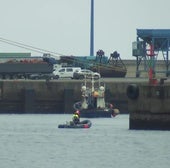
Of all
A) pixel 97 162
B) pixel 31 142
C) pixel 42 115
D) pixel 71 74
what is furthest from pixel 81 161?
pixel 71 74

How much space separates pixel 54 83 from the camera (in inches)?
5143

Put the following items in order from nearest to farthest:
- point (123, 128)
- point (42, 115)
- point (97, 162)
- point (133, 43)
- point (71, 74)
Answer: point (97, 162) < point (123, 128) < point (42, 115) < point (71, 74) < point (133, 43)

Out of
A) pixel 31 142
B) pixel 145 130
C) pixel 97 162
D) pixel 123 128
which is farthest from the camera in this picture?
pixel 123 128

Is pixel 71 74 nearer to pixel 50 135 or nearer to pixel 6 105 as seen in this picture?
pixel 6 105

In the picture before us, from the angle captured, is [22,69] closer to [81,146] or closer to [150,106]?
[150,106]

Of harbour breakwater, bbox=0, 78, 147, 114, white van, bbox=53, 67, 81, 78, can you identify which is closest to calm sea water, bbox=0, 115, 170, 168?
harbour breakwater, bbox=0, 78, 147, 114

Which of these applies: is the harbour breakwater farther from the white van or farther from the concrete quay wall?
the concrete quay wall

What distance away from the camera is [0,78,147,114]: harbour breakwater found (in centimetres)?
12900

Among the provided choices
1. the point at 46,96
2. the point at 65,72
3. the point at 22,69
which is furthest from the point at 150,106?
the point at 65,72

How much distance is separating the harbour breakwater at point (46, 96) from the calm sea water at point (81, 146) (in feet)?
71.4

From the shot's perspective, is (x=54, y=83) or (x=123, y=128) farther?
(x=54, y=83)

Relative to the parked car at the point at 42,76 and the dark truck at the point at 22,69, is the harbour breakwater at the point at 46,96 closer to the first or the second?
the parked car at the point at 42,76

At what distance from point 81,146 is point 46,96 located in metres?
46.3

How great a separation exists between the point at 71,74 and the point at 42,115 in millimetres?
19844
